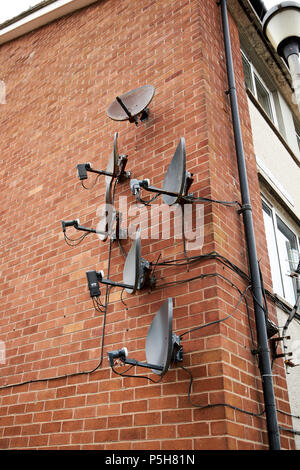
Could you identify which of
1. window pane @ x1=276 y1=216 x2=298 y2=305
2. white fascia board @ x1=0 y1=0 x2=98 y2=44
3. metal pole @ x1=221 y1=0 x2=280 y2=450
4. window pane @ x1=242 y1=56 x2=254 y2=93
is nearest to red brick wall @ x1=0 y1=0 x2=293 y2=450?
metal pole @ x1=221 y1=0 x2=280 y2=450

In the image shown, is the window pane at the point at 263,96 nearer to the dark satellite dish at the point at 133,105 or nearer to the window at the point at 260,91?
the window at the point at 260,91

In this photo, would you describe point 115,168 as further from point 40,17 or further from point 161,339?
point 40,17

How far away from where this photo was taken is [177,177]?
3646mm

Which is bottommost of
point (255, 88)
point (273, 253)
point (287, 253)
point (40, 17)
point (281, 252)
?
point (273, 253)

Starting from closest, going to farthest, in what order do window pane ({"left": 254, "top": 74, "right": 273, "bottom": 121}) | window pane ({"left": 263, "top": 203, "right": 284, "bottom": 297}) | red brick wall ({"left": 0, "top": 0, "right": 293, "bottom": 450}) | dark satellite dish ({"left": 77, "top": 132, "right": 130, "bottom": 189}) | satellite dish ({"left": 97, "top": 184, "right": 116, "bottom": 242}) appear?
red brick wall ({"left": 0, "top": 0, "right": 293, "bottom": 450}) → satellite dish ({"left": 97, "top": 184, "right": 116, "bottom": 242}) → dark satellite dish ({"left": 77, "top": 132, "right": 130, "bottom": 189}) → window pane ({"left": 263, "top": 203, "right": 284, "bottom": 297}) → window pane ({"left": 254, "top": 74, "right": 273, "bottom": 121})

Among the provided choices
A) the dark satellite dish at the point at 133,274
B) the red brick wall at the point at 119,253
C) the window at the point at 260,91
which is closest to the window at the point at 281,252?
the red brick wall at the point at 119,253

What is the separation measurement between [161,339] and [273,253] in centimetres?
260

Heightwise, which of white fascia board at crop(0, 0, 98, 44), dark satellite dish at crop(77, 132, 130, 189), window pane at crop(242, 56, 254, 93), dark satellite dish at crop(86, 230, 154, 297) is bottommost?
dark satellite dish at crop(86, 230, 154, 297)

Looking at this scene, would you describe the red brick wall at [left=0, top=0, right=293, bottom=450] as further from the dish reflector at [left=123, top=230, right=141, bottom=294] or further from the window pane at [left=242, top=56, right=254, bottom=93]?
the window pane at [left=242, top=56, right=254, bottom=93]

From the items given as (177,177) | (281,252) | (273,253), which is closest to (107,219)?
(177,177)

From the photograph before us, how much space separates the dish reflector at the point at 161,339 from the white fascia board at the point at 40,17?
229 inches

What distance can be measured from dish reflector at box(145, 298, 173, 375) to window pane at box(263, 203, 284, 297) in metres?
2.05

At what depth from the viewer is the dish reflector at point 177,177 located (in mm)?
3455

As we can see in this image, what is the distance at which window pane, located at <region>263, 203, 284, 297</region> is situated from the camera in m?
4.93
